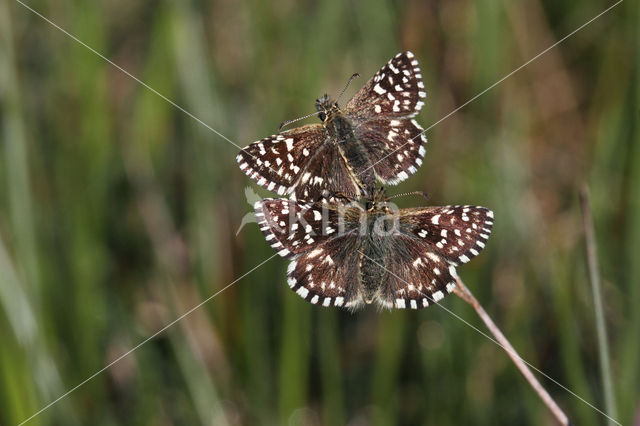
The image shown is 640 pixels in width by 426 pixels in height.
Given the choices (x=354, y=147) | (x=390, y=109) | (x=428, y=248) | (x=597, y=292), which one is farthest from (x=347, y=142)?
(x=597, y=292)

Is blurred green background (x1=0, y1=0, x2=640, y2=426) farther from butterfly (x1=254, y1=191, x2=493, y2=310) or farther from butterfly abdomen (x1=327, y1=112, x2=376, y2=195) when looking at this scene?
butterfly abdomen (x1=327, y1=112, x2=376, y2=195)

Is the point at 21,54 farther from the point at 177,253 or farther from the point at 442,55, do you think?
the point at 442,55

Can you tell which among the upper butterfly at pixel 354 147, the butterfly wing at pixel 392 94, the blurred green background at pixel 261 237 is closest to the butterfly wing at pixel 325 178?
the upper butterfly at pixel 354 147

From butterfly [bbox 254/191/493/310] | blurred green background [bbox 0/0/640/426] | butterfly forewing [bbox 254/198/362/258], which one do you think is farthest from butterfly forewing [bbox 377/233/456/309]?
blurred green background [bbox 0/0/640/426]

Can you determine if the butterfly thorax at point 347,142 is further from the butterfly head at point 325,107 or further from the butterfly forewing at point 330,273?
the butterfly forewing at point 330,273

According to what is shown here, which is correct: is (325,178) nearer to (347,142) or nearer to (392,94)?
(347,142)
